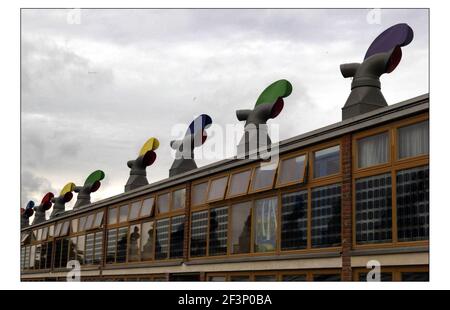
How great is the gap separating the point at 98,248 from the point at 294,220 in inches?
570

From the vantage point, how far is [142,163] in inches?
1387

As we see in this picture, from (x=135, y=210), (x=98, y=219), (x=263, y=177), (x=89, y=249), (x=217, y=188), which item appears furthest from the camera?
(x=89, y=249)

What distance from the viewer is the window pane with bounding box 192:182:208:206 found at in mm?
22844

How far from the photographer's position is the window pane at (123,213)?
2828cm

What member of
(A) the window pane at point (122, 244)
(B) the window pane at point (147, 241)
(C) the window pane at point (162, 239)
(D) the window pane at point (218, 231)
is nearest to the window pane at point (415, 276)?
(D) the window pane at point (218, 231)

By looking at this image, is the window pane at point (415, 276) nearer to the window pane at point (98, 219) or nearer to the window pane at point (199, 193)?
the window pane at point (199, 193)

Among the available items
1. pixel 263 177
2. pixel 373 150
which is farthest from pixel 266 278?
pixel 373 150

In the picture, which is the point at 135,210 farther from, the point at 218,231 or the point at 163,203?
the point at 218,231

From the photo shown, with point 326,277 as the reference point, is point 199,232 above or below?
above

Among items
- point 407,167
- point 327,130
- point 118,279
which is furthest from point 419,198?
point 118,279

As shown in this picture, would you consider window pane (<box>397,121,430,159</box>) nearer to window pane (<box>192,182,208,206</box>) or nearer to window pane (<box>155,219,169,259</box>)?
window pane (<box>192,182,208,206</box>)

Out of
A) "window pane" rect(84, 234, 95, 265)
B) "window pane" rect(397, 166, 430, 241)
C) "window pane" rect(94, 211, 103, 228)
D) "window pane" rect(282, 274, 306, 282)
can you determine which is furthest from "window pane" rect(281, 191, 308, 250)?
"window pane" rect(84, 234, 95, 265)

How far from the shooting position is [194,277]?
22844 millimetres

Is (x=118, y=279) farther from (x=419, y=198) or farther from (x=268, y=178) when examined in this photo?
(x=419, y=198)
